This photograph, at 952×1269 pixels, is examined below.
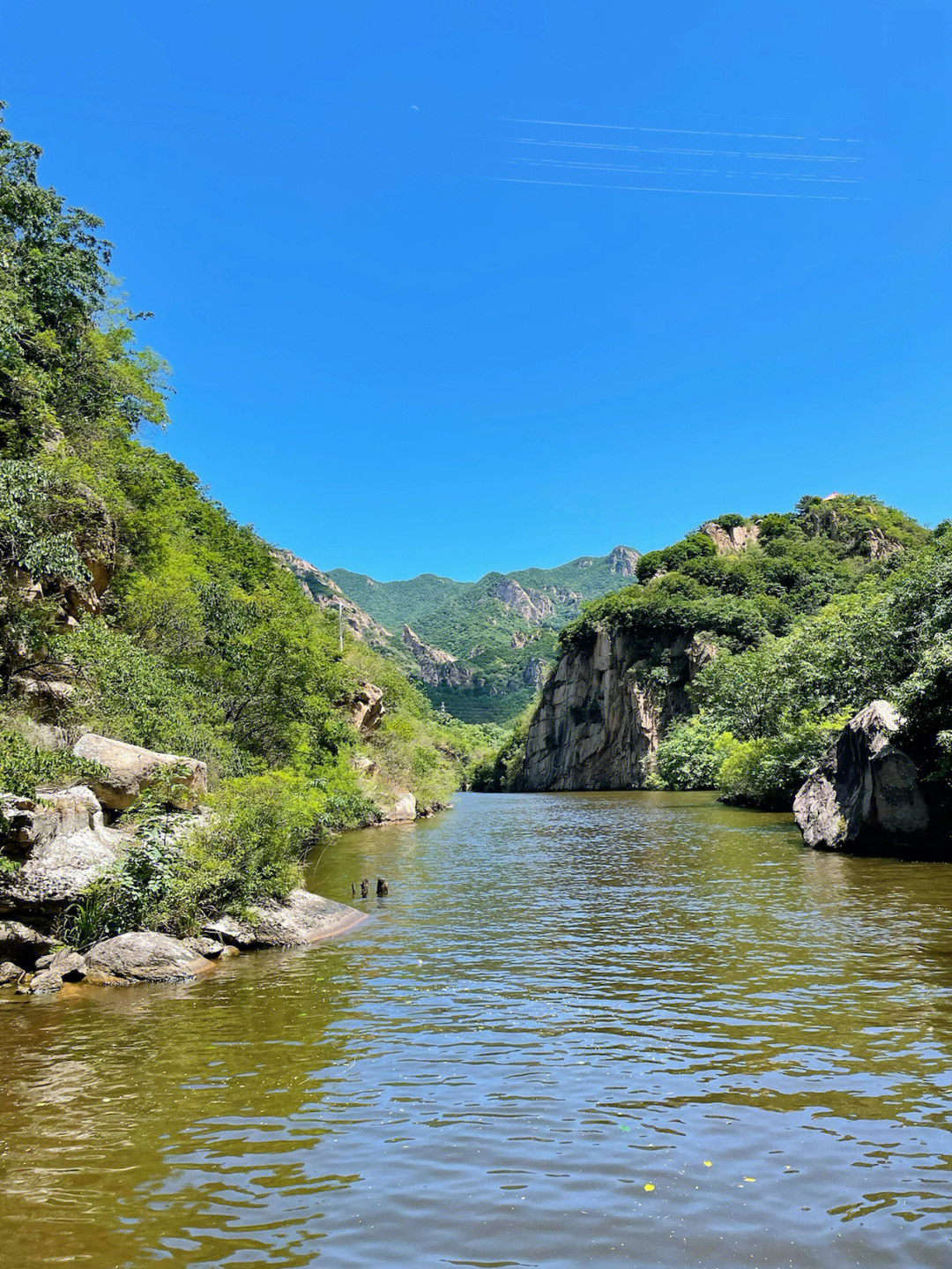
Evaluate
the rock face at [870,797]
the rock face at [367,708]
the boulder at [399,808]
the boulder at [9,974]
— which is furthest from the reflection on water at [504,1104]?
the rock face at [367,708]

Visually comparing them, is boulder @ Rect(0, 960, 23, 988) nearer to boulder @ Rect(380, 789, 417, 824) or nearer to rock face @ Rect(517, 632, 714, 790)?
boulder @ Rect(380, 789, 417, 824)

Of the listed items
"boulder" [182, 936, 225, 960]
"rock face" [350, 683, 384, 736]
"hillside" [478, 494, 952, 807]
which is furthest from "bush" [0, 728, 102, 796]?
"rock face" [350, 683, 384, 736]

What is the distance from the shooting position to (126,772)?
1572cm

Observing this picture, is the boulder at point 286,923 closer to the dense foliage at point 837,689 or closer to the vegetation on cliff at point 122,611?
the vegetation on cliff at point 122,611

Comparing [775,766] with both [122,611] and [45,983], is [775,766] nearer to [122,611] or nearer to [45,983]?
[122,611]

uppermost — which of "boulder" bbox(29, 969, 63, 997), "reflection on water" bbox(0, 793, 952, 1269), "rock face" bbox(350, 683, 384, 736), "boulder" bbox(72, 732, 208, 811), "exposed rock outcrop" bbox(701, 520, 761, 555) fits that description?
"exposed rock outcrop" bbox(701, 520, 761, 555)

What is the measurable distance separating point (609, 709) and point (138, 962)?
92961 millimetres

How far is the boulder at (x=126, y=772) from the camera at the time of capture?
51.1ft

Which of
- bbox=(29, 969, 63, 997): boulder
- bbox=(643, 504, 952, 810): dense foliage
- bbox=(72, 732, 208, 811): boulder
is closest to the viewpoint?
bbox=(29, 969, 63, 997): boulder

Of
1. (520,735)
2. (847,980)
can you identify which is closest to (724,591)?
(520,735)

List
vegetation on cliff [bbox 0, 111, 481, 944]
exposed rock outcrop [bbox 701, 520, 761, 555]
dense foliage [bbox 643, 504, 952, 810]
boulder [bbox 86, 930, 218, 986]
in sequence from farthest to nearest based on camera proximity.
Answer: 1. exposed rock outcrop [bbox 701, 520, 761, 555]
2. dense foliage [bbox 643, 504, 952, 810]
3. vegetation on cliff [bbox 0, 111, 481, 944]
4. boulder [bbox 86, 930, 218, 986]

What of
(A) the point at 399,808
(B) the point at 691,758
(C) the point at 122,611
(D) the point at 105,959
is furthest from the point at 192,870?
(B) the point at 691,758

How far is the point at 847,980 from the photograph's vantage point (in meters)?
11.3

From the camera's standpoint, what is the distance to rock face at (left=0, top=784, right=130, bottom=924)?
1247 cm
